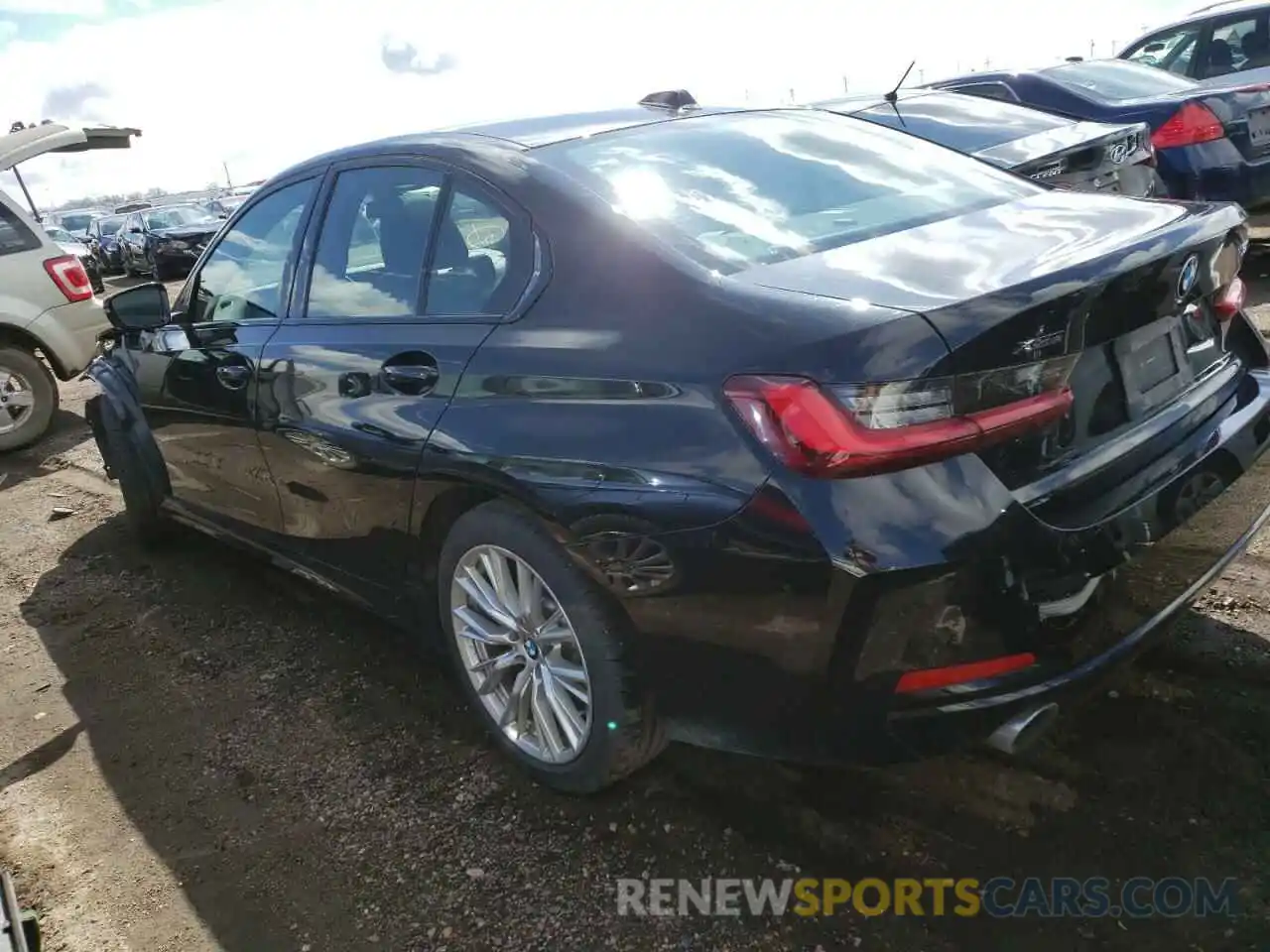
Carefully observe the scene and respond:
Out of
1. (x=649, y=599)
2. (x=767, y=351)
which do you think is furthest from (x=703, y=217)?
(x=649, y=599)

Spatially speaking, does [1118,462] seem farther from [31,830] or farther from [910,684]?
[31,830]

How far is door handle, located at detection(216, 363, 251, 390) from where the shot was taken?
340 centimetres

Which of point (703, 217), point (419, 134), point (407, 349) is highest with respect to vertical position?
point (419, 134)

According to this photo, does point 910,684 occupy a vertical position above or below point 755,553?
below

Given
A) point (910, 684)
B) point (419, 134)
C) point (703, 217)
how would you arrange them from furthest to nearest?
point (419, 134), point (703, 217), point (910, 684)

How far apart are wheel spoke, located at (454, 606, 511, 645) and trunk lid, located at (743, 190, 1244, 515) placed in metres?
1.12

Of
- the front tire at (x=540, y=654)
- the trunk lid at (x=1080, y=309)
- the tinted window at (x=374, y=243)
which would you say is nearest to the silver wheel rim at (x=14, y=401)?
the tinted window at (x=374, y=243)

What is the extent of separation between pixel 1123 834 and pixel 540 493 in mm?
1477

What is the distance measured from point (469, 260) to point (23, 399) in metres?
6.28

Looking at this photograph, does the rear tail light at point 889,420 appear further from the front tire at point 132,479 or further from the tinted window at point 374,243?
the front tire at point 132,479

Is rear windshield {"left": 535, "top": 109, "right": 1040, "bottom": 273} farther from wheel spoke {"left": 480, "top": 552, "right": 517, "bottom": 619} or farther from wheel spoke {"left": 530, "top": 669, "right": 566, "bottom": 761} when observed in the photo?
wheel spoke {"left": 530, "top": 669, "right": 566, "bottom": 761}

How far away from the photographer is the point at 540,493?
2.26m

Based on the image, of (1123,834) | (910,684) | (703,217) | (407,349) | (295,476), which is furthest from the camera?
(295,476)

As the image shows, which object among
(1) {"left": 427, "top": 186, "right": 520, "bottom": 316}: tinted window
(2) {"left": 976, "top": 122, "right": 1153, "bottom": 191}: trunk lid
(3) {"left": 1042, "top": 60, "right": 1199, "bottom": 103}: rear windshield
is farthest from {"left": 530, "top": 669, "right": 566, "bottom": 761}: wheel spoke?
(3) {"left": 1042, "top": 60, "right": 1199, "bottom": 103}: rear windshield
